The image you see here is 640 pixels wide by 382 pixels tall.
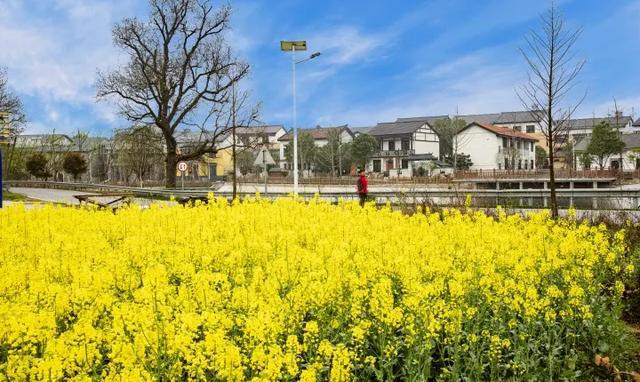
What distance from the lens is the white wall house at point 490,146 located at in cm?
6919

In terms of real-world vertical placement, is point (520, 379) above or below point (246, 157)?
below

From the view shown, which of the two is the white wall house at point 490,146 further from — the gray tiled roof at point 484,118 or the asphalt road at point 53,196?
the asphalt road at point 53,196

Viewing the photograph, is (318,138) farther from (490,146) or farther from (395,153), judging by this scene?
(490,146)

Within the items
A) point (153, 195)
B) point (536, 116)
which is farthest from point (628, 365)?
point (153, 195)

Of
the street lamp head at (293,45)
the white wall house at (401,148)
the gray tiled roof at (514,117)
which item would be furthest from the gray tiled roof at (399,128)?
the street lamp head at (293,45)

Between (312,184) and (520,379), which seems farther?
(312,184)

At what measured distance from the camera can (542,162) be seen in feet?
270

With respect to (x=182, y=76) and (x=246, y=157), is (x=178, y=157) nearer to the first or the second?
(x=182, y=76)

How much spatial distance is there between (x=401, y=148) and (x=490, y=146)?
11.4 meters

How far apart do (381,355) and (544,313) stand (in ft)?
6.90

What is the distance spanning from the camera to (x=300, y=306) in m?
4.43

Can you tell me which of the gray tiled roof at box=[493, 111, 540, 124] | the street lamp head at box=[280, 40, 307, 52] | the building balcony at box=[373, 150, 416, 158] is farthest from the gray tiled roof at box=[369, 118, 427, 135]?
the street lamp head at box=[280, 40, 307, 52]

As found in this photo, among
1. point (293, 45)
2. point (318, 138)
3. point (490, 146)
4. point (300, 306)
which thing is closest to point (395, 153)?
point (490, 146)

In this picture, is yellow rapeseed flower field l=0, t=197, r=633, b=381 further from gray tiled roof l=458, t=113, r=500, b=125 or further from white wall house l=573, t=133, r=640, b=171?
gray tiled roof l=458, t=113, r=500, b=125
